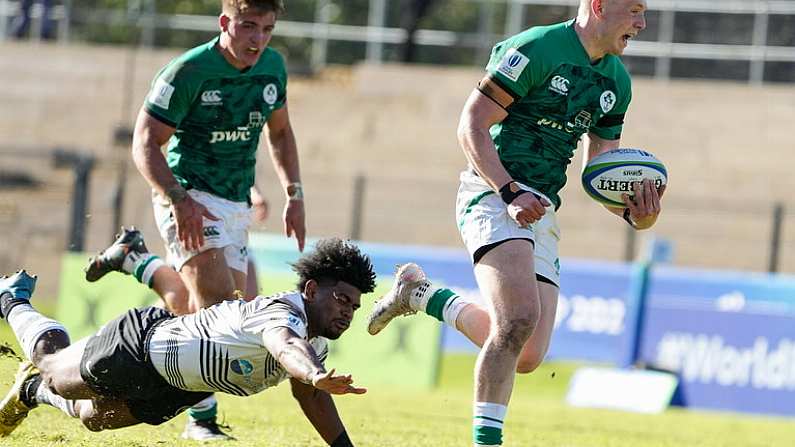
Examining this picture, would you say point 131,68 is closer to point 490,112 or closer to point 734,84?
point 734,84

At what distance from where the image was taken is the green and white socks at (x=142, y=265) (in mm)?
7797

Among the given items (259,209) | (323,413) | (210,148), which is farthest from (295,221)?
(323,413)

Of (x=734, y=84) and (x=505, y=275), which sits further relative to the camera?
(x=734, y=84)

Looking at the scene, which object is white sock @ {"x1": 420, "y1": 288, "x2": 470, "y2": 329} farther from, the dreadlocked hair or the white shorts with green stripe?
the dreadlocked hair

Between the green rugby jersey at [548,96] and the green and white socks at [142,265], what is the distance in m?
2.31

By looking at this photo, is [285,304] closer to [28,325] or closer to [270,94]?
[28,325]

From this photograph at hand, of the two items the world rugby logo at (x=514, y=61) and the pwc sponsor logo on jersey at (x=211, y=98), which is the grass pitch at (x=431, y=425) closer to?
the pwc sponsor logo on jersey at (x=211, y=98)

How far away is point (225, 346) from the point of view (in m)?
5.77

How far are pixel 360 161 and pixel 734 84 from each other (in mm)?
6017

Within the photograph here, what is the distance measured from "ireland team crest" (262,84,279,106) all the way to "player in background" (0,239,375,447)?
1801 millimetres

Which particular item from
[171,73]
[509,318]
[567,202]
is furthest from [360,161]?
[509,318]

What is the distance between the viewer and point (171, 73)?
728 cm

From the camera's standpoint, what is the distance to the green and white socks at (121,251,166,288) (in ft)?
25.6

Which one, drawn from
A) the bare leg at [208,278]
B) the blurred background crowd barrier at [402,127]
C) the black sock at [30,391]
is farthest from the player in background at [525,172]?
the blurred background crowd barrier at [402,127]
